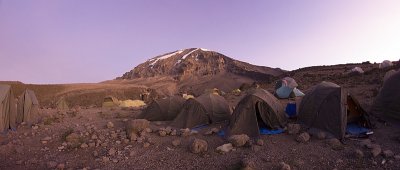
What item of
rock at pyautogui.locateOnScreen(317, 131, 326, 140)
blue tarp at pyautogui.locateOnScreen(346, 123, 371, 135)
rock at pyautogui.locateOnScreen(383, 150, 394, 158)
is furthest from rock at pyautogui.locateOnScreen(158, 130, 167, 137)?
rock at pyautogui.locateOnScreen(383, 150, 394, 158)

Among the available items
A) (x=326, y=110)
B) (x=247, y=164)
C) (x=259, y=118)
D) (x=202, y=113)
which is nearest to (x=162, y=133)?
(x=202, y=113)

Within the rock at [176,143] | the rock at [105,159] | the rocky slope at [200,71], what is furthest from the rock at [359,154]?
the rocky slope at [200,71]

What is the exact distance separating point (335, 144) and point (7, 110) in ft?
45.4

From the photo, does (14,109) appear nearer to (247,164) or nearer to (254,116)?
(254,116)

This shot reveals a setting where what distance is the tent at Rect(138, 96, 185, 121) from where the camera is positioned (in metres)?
17.6

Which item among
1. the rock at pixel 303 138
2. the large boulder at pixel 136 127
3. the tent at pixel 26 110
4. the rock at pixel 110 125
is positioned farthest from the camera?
the tent at pixel 26 110

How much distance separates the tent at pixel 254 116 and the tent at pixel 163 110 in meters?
4.78

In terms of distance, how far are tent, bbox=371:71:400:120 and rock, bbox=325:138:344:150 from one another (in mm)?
3719

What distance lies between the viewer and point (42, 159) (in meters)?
11.9

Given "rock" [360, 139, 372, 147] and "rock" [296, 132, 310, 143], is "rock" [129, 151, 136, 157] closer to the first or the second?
"rock" [296, 132, 310, 143]

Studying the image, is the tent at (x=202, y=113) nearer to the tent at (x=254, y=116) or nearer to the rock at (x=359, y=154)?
the tent at (x=254, y=116)

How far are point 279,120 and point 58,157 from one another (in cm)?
797

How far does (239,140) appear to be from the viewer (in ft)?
38.4

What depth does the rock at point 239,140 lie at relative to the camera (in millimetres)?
11680
